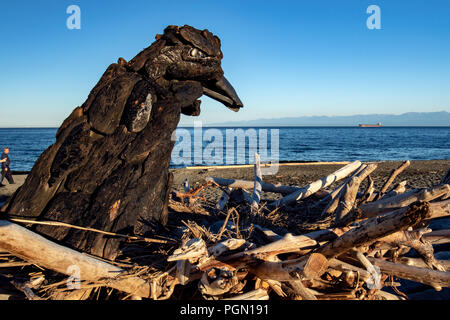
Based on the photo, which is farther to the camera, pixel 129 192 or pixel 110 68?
pixel 110 68

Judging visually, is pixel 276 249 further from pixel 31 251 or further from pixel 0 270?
pixel 0 270

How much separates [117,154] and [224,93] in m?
2.38

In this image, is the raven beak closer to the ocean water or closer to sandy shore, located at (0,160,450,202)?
sandy shore, located at (0,160,450,202)

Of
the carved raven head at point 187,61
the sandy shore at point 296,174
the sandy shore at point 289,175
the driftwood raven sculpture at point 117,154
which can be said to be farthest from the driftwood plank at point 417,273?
the sandy shore at point 296,174

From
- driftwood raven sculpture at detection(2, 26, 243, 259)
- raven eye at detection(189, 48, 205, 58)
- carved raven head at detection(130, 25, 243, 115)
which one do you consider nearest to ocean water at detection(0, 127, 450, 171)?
carved raven head at detection(130, 25, 243, 115)

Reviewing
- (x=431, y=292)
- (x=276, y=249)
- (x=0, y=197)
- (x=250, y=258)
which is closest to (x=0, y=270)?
(x=250, y=258)

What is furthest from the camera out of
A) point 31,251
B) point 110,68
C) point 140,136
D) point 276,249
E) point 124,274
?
point 110,68

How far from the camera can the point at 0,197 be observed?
13102 mm

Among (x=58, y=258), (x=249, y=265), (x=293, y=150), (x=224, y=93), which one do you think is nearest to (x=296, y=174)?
(x=224, y=93)

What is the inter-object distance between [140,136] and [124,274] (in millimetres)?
1819

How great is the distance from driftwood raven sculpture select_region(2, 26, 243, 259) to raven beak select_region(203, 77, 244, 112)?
0.71 m

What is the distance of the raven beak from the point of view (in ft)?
18.3
